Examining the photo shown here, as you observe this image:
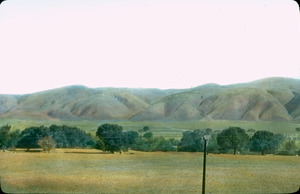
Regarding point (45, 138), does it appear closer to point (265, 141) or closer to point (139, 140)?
point (139, 140)

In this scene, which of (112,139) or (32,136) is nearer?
(32,136)

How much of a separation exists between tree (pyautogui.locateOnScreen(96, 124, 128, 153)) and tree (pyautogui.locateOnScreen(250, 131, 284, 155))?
7.46 metres

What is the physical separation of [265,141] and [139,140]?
7386mm

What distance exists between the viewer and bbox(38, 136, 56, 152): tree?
69.9 feet

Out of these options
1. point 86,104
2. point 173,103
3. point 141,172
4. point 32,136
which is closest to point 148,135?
point 141,172

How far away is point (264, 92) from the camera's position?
109ft

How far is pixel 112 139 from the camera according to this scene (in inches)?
890

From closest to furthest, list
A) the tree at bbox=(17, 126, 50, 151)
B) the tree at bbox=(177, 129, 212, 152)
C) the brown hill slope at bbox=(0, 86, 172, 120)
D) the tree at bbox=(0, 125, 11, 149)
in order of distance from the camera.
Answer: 1. the tree at bbox=(0, 125, 11, 149)
2. the tree at bbox=(17, 126, 50, 151)
3. the tree at bbox=(177, 129, 212, 152)
4. the brown hill slope at bbox=(0, 86, 172, 120)

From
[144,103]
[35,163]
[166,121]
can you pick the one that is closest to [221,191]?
[35,163]

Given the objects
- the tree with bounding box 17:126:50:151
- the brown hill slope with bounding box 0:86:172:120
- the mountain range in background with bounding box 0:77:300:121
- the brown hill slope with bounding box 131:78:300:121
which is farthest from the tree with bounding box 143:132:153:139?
the tree with bounding box 17:126:50:151

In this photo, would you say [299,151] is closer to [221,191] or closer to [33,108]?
[221,191]

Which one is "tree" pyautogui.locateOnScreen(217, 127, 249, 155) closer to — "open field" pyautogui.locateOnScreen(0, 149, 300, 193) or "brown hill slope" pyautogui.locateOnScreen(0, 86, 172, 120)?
"open field" pyautogui.locateOnScreen(0, 149, 300, 193)

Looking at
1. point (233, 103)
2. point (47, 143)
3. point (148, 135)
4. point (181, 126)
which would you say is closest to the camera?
point (47, 143)

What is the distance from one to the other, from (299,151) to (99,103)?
1629 centimetres
